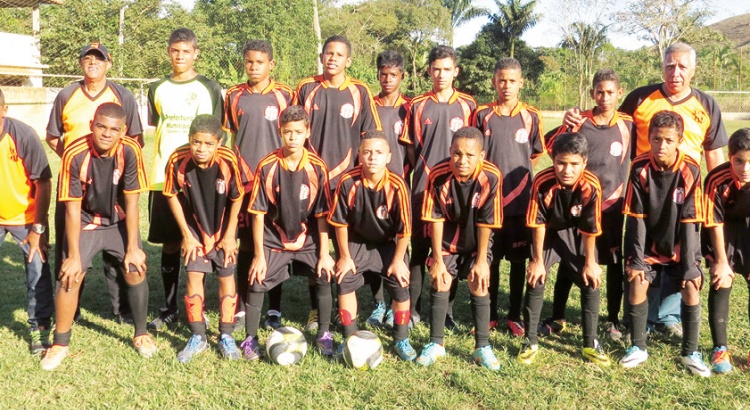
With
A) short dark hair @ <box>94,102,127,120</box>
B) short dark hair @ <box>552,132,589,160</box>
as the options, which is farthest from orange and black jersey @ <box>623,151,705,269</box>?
short dark hair @ <box>94,102,127,120</box>

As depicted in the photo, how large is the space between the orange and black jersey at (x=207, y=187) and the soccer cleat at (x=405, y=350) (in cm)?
132

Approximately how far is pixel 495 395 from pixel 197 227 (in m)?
2.08

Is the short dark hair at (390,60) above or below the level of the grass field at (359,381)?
above

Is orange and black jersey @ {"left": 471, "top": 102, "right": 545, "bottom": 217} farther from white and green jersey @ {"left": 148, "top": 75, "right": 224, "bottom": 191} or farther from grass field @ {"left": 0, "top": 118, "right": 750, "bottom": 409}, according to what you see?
white and green jersey @ {"left": 148, "top": 75, "right": 224, "bottom": 191}

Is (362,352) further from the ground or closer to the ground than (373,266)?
closer to the ground

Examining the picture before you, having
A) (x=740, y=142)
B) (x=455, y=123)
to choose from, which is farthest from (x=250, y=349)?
(x=740, y=142)

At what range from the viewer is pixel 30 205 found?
12.9 ft

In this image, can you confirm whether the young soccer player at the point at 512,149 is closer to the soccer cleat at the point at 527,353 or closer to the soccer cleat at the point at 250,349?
the soccer cleat at the point at 527,353

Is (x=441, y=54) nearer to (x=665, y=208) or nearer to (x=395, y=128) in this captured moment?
(x=395, y=128)

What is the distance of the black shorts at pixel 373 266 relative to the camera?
3.88 m

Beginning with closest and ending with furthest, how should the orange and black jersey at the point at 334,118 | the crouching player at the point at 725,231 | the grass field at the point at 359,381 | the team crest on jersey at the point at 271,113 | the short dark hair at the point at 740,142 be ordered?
the grass field at the point at 359,381 < the short dark hair at the point at 740,142 < the crouching player at the point at 725,231 < the team crest on jersey at the point at 271,113 < the orange and black jersey at the point at 334,118

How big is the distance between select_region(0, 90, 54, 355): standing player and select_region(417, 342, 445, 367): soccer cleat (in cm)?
235

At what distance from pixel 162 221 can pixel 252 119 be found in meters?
0.94

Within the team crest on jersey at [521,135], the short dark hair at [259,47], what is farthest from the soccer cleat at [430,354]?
the short dark hair at [259,47]
